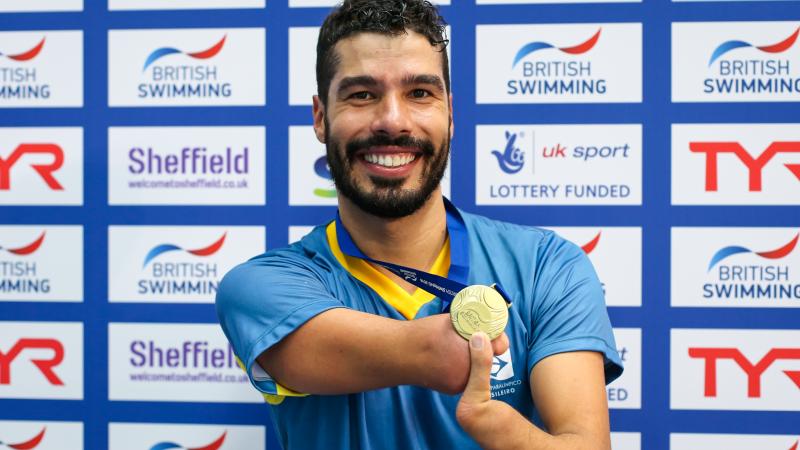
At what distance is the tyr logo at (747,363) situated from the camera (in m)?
1.70

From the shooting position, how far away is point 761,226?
170cm

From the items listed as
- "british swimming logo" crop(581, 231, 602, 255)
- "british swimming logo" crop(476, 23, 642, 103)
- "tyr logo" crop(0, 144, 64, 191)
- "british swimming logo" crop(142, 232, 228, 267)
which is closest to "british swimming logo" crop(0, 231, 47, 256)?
"tyr logo" crop(0, 144, 64, 191)

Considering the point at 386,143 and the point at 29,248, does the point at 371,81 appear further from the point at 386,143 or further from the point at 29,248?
the point at 29,248

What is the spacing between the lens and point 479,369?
0.93m

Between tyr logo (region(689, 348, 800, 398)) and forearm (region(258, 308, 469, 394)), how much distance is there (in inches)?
41.7

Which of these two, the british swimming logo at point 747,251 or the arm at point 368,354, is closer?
the arm at point 368,354

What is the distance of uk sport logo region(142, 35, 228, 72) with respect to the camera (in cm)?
179

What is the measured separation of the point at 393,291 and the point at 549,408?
37 centimetres

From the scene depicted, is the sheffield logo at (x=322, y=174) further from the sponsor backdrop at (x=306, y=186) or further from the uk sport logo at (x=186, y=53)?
the uk sport logo at (x=186, y=53)

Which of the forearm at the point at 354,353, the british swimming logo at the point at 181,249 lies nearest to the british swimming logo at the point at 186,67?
the british swimming logo at the point at 181,249

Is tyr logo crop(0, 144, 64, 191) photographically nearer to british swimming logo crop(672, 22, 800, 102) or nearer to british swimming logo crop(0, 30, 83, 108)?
british swimming logo crop(0, 30, 83, 108)

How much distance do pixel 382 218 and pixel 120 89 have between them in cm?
99

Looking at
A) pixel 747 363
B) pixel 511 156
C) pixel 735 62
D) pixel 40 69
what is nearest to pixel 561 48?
pixel 511 156

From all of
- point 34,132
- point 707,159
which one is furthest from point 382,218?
point 34,132
